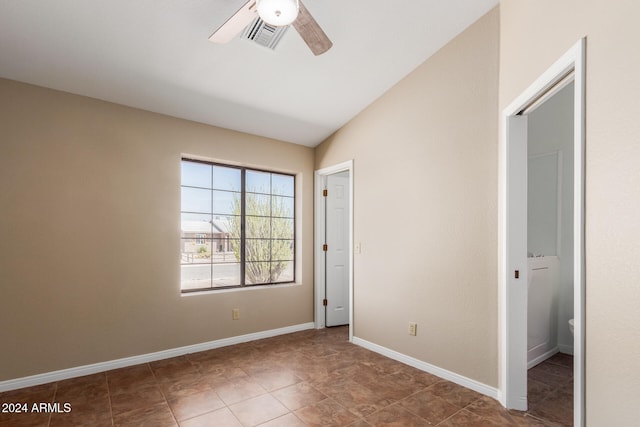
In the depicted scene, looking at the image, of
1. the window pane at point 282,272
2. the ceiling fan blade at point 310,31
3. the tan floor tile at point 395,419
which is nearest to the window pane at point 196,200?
the window pane at point 282,272

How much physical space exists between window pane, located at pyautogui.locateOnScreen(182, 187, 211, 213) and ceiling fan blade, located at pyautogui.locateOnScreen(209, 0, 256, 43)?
1996 millimetres

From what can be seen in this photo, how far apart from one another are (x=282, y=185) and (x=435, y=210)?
85.1 inches

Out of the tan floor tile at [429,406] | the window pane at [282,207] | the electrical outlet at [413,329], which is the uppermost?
the window pane at [282,207]

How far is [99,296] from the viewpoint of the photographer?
3.00 metres

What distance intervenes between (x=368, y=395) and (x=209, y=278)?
2.16 metres

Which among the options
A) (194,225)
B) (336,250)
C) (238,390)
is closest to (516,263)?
(238,390)

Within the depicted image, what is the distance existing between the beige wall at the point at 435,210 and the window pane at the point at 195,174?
1.76 m

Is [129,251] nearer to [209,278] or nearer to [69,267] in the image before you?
[69,267]

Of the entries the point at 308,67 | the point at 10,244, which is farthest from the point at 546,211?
the point at 10,244

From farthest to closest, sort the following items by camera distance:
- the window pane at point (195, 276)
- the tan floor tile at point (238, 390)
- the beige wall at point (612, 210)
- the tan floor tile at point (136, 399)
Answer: the window pane at point (195, 276) → the tan floor tile at point (238, 390) → the tan floor tile at point (136, 399) → the beige wall at point (612, 210)

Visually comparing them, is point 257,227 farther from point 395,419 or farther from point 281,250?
point 395,419

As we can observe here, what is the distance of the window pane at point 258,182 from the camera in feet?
13.6

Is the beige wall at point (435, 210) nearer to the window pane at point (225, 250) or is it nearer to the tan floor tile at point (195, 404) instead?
the window pane at point (225, 250)

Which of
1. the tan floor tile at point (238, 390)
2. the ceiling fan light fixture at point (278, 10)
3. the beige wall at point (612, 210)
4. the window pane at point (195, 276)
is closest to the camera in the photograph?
the beige wall at point (612, 210)
